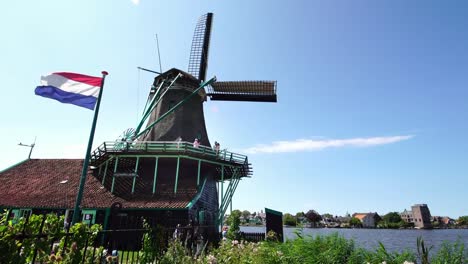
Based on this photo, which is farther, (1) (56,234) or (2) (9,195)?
(2) (9,195)

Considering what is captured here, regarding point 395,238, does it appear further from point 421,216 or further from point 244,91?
point 421,216

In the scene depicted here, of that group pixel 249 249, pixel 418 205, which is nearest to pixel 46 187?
pixel 249 249

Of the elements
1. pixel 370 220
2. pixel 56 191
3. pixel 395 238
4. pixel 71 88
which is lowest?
pixel 395 238

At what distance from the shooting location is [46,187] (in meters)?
20.7

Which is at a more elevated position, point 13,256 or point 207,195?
point 207,195

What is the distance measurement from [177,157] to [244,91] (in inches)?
452

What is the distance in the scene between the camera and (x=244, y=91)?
27.1m

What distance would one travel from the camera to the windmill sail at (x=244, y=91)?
2606 centimetres

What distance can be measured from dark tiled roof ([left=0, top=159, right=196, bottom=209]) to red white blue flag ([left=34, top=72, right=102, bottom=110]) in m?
9.10

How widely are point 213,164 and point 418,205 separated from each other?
13154cm

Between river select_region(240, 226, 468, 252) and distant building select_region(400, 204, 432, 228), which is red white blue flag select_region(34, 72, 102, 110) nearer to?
river select_region(240, 226, 468, 252)

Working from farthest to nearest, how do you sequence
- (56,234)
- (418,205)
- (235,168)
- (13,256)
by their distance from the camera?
1. (418,205)
2. (235,168)
3. (56,234)
4. (13,256)

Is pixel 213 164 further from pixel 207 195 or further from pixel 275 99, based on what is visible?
pixel 275 99

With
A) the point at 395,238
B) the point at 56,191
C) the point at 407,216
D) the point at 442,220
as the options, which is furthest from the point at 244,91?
the point at 442,220
